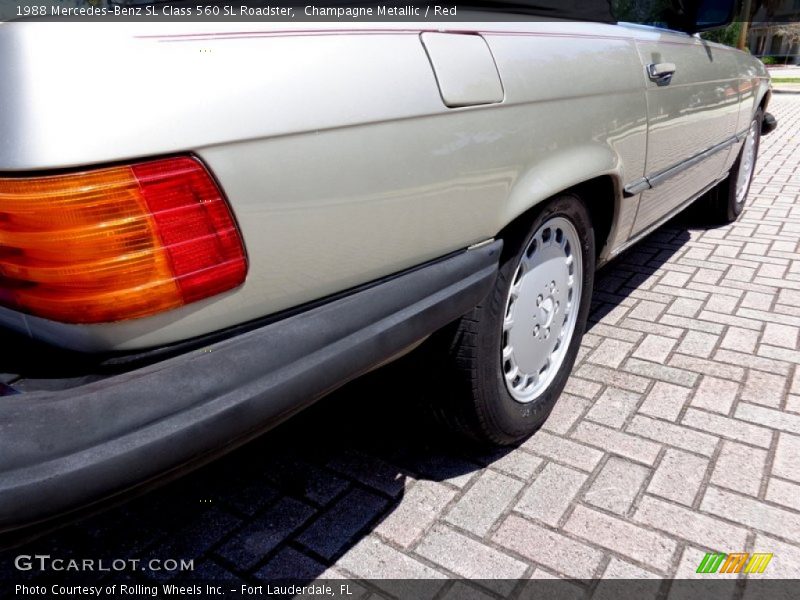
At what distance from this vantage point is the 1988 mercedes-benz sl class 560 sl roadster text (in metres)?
1.07

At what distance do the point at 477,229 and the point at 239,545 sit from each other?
3.89ft

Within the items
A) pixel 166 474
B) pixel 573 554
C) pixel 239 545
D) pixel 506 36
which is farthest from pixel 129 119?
pixel 573 554

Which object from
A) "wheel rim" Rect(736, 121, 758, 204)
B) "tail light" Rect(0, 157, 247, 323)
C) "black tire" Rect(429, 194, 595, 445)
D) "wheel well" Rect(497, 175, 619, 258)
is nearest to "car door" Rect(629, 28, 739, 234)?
"wheel well" Rect(497, 175, 619, 258)

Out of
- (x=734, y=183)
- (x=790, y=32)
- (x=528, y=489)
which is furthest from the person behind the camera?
(x=790, y=32)

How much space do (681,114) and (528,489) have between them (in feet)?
6.07

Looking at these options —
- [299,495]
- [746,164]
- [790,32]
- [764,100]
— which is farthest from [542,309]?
[790,32]

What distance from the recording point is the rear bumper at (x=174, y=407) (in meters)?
1.06

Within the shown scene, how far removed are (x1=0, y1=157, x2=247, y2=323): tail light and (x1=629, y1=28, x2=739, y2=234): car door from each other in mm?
1921

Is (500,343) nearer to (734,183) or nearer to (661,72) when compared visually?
(661,72)

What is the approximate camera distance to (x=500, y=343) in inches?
78.9

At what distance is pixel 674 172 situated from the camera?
9.82 ft

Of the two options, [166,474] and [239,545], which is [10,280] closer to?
[166,474]

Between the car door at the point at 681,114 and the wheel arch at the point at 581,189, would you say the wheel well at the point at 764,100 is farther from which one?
the wheel arch at the point at 581,189

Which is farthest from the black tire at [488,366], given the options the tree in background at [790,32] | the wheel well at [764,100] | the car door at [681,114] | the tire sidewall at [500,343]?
the tree in background at [790,32]
